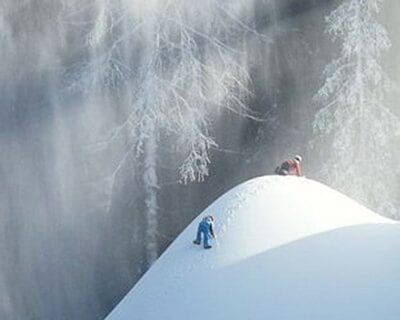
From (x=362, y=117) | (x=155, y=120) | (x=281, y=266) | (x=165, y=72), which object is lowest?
(x=281, y=266)

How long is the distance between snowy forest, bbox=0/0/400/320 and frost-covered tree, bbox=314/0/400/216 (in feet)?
0.10

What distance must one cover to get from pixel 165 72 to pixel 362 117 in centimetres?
444

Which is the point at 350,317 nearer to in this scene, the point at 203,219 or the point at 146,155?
the point at 203,219

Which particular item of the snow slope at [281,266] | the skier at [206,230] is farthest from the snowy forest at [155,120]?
the skier at [206,230]

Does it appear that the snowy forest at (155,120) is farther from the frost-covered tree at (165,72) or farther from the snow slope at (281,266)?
the snow slope at (281,266)

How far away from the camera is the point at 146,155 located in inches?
660

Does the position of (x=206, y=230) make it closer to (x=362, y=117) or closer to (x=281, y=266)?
(x=281, y=266)

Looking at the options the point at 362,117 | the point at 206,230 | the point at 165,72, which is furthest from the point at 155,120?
the point at 206,230

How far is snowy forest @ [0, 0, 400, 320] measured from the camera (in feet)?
51.3

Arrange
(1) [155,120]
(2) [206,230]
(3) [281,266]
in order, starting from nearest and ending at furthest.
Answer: (3) [281,266]
(2) [206,230]
(1) [155,120]

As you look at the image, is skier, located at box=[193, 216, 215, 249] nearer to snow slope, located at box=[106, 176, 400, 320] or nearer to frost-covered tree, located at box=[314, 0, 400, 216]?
snow slope, located at box=[106, 176, 400, 320]

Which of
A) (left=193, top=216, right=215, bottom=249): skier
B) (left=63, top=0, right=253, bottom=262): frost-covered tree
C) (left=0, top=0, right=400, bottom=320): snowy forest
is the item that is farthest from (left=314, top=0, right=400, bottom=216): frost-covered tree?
(left=193, top=216, right=215, bottom=249): skier

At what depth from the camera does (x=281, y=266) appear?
7848 mm

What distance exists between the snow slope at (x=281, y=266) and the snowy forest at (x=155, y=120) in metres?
6.66
